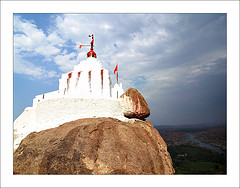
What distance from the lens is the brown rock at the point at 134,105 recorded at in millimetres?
8375

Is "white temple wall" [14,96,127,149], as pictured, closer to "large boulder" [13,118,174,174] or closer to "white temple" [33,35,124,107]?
"white temple" [33,35,124,107]

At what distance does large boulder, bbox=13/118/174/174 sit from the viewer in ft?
15.7

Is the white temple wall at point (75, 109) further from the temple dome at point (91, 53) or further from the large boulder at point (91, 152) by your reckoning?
the temple dome at point (91, 53)

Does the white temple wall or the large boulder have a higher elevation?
the white temple wall

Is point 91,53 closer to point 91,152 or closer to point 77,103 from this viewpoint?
point 77,103

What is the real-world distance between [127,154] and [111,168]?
79 centimetres

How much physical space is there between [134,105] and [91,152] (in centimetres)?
417

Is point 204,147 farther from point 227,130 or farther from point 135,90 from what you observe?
point 135,90

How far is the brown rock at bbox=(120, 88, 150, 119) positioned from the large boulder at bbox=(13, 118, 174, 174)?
1.94 m

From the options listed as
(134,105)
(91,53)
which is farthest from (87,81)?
(134,105)

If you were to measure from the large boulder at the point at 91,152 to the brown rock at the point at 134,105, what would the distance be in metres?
1.94

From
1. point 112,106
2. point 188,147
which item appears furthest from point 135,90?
point 188,147

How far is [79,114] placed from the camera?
8023 millimetres

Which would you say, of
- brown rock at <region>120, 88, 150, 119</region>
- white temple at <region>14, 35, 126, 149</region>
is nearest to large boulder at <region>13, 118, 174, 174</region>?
white temple at <region>14, 35, 126, 149</region>
